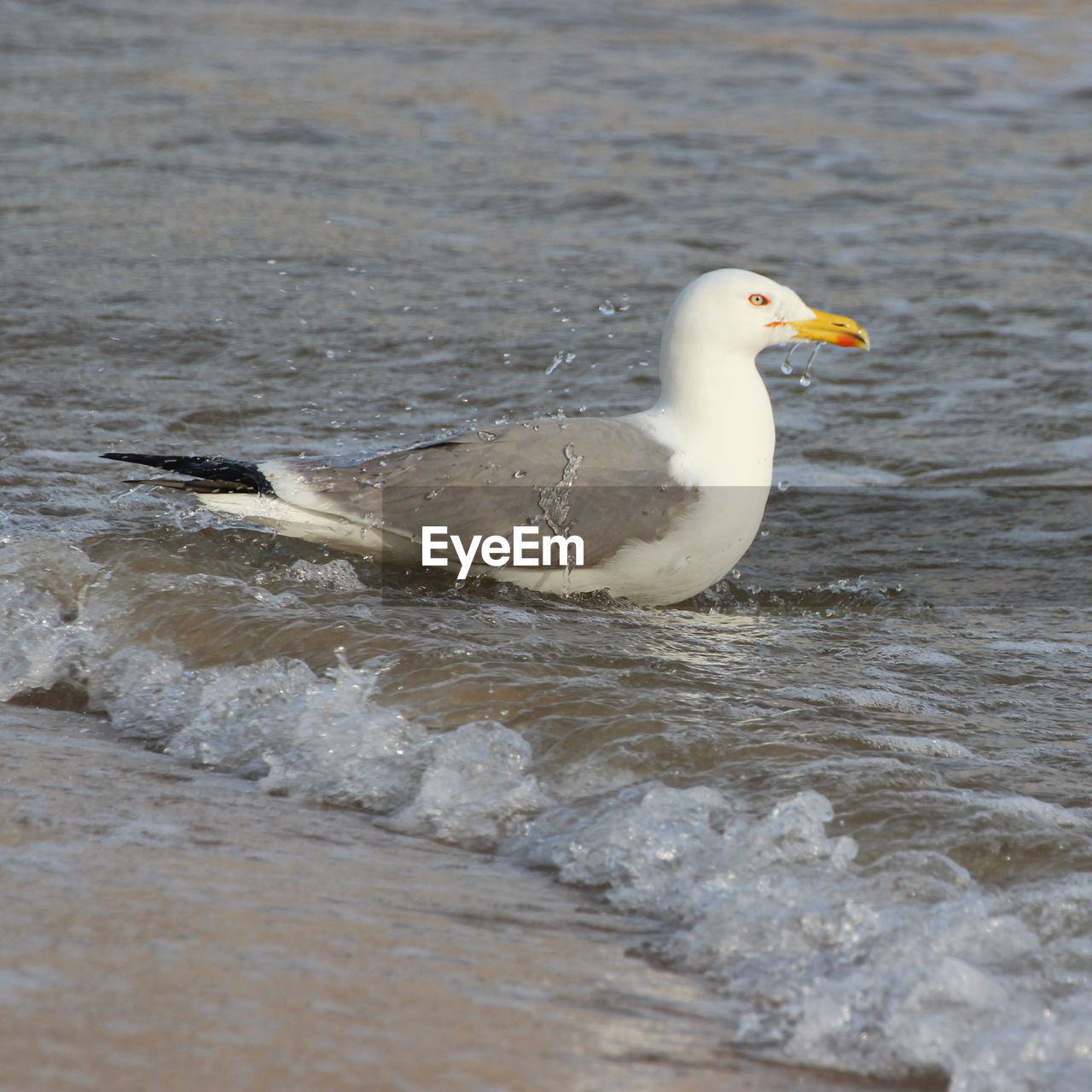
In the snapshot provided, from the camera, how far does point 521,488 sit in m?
4.22

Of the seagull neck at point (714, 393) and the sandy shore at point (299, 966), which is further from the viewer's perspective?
the seagull neck at point (714, 393)

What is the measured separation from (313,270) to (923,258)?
10.9 feet

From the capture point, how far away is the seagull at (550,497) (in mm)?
4234

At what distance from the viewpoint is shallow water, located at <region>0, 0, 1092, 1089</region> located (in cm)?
274

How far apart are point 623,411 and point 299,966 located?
448 centimetres

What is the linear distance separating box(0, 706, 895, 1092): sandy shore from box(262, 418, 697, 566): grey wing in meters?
1.35

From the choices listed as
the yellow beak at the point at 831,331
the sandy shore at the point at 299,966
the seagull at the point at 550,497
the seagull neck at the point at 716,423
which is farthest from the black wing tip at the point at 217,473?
the yellow beak at the point at 831,331

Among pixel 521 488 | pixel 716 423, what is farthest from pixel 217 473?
pixel 716 423

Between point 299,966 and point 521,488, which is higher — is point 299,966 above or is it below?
below

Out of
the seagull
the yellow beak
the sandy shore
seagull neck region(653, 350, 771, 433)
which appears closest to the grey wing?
the seagull

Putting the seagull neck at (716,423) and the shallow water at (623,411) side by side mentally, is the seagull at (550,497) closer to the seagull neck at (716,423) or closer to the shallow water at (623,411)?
the seagull neck at (716,423)

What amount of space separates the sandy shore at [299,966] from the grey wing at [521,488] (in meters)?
1.35

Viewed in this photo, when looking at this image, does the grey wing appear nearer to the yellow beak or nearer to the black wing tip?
the black wing tip

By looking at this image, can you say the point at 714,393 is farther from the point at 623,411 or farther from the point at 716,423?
the point at 623,411
